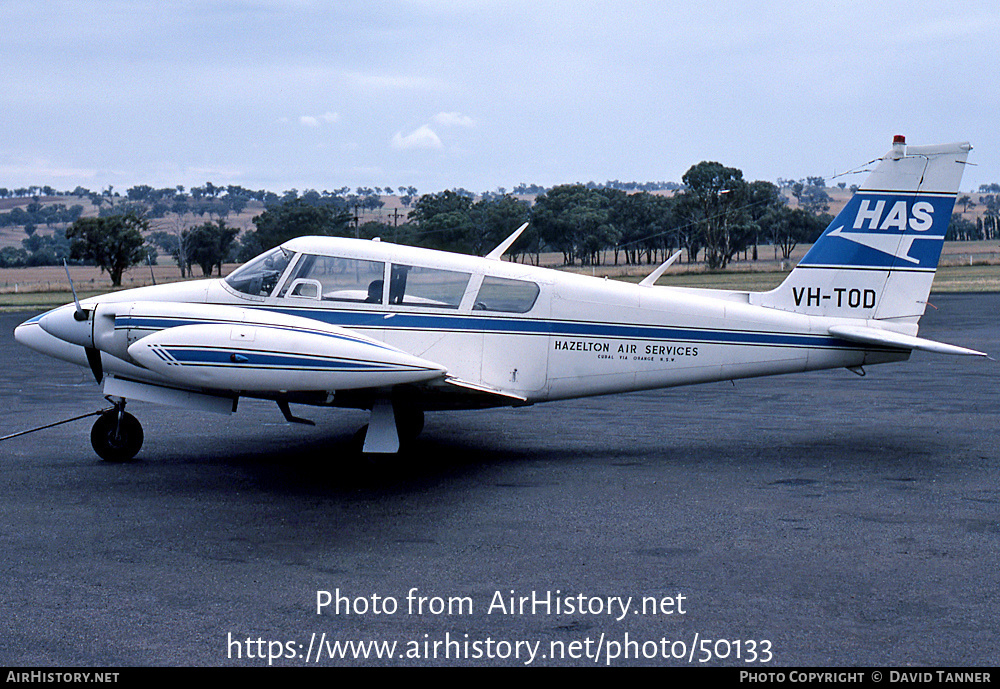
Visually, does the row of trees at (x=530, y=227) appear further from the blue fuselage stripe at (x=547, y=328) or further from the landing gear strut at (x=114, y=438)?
the blue fuselage stripe at (x=547, y=328)

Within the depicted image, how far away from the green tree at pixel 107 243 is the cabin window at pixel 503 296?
53444 mm

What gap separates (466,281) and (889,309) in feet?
15.6

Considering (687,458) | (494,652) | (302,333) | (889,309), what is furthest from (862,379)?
(494,652)

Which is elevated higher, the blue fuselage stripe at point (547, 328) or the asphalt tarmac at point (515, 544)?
the blue fuselage stripe at point (547, 328)

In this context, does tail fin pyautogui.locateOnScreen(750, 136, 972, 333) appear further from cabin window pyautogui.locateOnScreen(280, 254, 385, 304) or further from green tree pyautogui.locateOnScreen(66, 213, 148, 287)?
green tree pyautogui.locateOnScreen(66, 213, 148, 287)

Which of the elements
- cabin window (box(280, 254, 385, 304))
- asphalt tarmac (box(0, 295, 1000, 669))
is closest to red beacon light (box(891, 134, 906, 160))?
asphalt tarmac (box(0, 295, 1000, 669))

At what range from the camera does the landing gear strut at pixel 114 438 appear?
9.38 meters

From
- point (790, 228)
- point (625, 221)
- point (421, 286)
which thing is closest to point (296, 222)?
point (625, 221)

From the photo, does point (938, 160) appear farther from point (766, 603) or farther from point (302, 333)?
point (302, 333)

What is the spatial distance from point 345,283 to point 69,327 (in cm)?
275

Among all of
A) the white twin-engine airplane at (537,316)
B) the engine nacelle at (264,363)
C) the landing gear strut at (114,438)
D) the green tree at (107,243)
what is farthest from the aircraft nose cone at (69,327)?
the green tree at (107,243)

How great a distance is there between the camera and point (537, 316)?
30.7ft

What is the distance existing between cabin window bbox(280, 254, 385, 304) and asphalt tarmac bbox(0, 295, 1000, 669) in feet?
5.87

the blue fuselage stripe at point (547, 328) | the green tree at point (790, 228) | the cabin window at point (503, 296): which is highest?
the green tree at point (790, 228)
